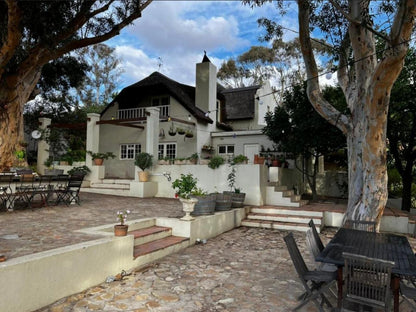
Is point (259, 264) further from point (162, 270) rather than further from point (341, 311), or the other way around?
point (341, 311)

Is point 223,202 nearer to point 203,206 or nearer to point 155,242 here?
point 203,206

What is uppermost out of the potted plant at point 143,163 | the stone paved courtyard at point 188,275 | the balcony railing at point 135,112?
the balcony railing at point 135,112

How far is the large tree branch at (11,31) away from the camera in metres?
9.09

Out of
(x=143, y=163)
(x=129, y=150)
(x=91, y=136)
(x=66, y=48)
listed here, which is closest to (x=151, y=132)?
(x=143, y=163)

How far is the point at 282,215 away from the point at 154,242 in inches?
182

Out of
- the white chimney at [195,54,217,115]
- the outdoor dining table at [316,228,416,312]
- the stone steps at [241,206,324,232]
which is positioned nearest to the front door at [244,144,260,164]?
the white chimney at [195,54,217,115]

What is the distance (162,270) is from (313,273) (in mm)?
2534

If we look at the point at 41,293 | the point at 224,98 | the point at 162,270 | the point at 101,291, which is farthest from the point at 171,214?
the point at 224,98

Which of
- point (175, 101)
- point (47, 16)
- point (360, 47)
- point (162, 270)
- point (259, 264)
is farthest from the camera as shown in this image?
point (175, 101)

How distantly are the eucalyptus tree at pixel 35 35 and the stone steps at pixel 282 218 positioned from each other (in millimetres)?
9010

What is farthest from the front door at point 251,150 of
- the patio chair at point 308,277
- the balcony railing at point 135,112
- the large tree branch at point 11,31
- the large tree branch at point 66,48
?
the patio chair at point 308,277

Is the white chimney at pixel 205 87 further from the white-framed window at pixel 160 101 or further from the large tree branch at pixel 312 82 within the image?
the large tree branch at pixel 312 82

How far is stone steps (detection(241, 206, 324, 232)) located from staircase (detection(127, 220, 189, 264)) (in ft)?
10.7

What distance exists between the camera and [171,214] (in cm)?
789
